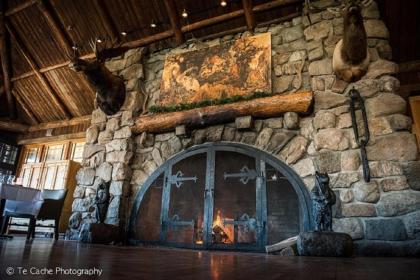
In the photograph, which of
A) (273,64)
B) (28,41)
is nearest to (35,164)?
(28,41)

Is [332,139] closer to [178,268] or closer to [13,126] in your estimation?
[178,268]

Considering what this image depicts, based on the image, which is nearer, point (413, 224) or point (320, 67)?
point (413, 224)

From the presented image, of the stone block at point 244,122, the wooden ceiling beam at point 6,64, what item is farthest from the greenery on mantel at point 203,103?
the wooden ceiling beam at point 6,64

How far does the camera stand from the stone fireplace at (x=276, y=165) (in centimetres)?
291

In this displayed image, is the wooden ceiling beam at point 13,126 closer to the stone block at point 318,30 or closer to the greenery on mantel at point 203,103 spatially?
the greenery on mantel at point 203,103

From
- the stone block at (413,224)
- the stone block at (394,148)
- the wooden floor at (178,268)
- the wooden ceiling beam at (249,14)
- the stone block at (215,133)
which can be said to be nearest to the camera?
the wooden floor at (178,268)

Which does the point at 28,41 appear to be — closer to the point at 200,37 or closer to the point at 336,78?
the point at 200,37

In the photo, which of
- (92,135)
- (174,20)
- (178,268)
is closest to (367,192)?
(178,268)

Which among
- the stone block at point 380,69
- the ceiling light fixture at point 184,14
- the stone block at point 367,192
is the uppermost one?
the ceiling light fixture at point 184,14

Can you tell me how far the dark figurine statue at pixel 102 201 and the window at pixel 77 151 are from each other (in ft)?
13.1

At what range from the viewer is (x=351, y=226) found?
290 cm

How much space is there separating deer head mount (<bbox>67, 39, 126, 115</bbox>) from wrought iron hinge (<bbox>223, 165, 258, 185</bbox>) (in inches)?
97.0

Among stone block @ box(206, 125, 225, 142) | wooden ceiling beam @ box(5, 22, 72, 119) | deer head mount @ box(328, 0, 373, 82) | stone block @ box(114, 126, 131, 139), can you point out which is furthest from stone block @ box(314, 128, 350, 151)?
wooden ceiling beam @ box(5, 22, 72, 119)

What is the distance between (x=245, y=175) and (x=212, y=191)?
1.67ft
